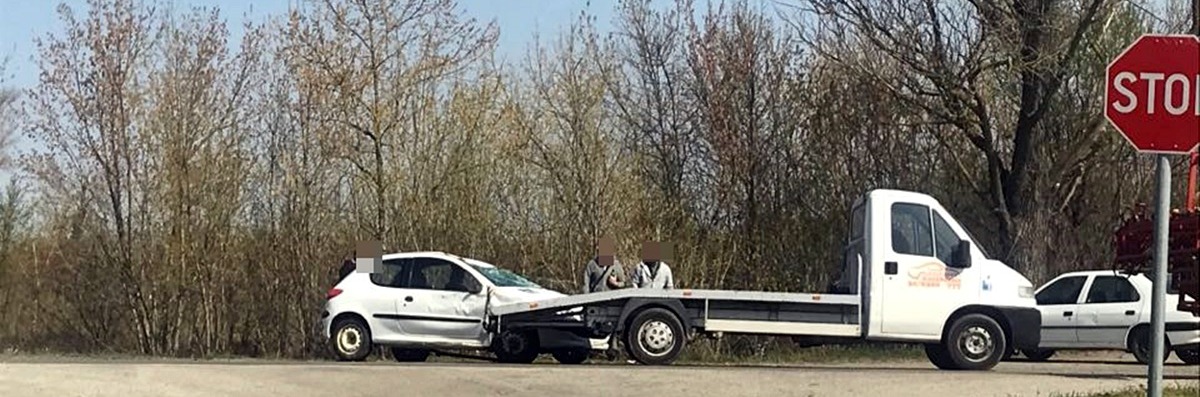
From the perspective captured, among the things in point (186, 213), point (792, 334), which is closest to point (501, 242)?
point (186, 213)

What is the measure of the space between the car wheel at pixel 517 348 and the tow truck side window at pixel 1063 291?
26.9ft

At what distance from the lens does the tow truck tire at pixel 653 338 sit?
17.8m

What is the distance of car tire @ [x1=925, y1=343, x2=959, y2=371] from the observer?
17719mm

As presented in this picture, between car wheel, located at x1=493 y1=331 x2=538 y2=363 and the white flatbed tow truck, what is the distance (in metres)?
1.41

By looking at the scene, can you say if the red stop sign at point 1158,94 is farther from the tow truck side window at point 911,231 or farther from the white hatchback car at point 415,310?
the white hatchback car at point 415,310

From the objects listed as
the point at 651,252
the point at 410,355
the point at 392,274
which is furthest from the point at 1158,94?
the point at 651,252

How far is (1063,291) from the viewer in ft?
74.8

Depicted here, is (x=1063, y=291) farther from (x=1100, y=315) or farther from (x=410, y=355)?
(x=410, y=355)

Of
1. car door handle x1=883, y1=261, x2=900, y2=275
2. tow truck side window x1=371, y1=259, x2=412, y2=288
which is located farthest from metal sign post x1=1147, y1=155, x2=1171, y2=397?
tow truck side window x1=371, y1=259, x2=412, y2=288

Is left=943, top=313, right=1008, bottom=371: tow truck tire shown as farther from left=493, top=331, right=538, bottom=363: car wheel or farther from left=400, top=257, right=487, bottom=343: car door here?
left=400, top=257, right=487, bottom=343: car door

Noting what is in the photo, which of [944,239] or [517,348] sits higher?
[944,239]

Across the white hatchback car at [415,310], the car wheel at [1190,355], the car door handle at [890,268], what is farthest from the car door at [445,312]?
the car wheel at [1190,355]

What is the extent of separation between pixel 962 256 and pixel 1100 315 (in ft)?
18.5

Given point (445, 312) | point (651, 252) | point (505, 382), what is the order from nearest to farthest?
point (505, 382) → point (445, 312) → point (651, 252)
